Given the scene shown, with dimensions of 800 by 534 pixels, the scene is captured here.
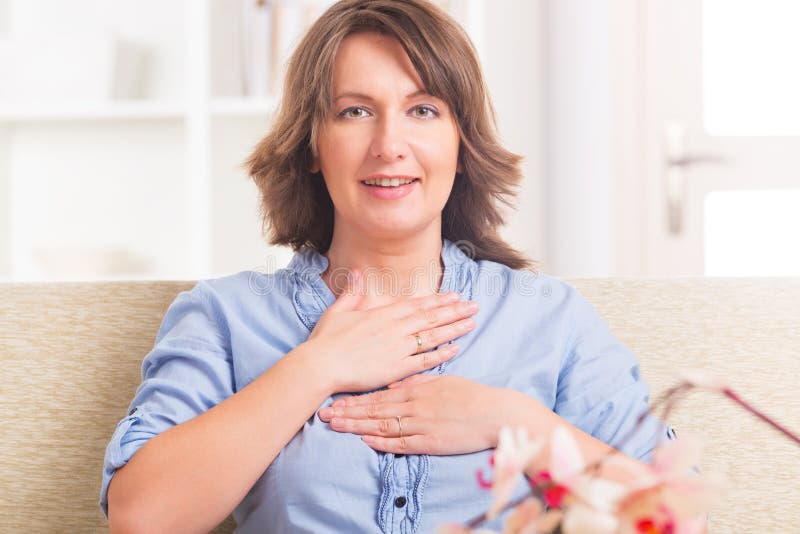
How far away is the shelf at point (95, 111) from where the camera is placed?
271 centimetres

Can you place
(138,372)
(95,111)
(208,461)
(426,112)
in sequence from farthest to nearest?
(95,111) < (138,372) < (426,112) < (208,461)

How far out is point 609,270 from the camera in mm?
2734

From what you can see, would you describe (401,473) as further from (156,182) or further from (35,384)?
(156,182)

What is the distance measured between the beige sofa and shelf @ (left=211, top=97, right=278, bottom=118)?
4.36ft

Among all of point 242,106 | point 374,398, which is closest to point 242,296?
point 374,398

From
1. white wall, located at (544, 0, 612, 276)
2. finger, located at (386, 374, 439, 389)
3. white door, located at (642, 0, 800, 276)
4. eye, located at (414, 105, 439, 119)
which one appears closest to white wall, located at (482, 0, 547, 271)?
white wall, located at (544, 0, 612, 276)

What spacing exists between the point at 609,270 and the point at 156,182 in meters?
1.50

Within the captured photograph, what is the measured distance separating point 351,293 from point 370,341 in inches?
4.3

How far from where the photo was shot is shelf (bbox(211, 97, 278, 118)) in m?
2.62

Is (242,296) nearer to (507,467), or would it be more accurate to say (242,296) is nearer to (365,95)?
(365,95)

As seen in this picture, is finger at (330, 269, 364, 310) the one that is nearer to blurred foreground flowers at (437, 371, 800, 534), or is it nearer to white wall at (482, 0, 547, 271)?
blurred foreground flowers at (437, 371, 800, 534)

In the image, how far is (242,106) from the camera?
2633mm

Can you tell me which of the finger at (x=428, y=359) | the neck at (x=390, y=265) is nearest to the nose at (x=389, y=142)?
the neck at (x=390, y=265)

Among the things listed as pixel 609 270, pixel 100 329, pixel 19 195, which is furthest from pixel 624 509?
pixel 19 195
